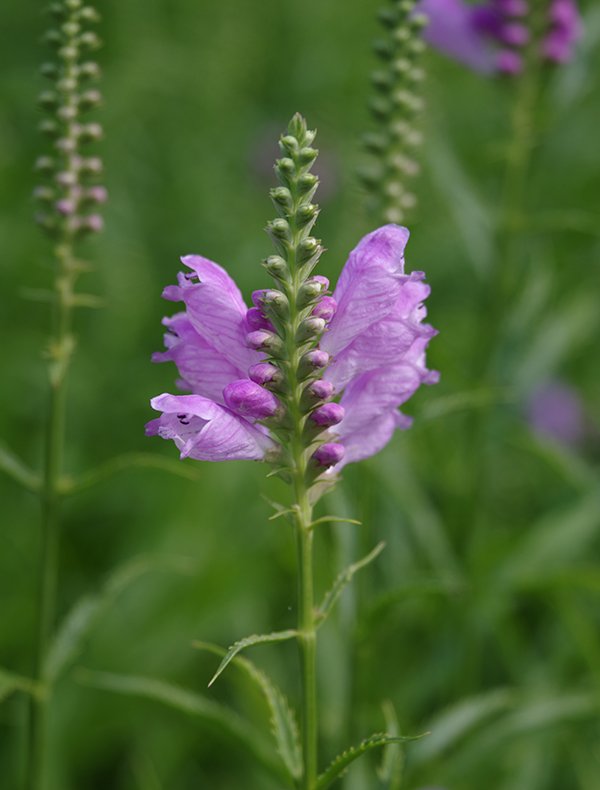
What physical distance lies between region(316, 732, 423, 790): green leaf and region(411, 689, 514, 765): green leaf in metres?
1.06

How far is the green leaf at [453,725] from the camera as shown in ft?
10.6

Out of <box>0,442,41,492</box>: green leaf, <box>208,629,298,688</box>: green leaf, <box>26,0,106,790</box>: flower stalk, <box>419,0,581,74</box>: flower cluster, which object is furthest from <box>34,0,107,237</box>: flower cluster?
<box>419,0,581,74</box>: flower cluster

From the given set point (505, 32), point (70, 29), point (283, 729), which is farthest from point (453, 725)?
point (505, 32)

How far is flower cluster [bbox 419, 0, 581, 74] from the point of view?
425cm

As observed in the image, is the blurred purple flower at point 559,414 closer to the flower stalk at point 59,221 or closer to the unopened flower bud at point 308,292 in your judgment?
the flower stalk at point 59,221

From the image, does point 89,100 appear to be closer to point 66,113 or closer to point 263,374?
point 66,113

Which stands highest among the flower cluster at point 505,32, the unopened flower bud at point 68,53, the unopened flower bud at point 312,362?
the flower cluster at point 505,32

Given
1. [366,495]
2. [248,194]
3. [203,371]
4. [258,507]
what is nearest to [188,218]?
[248,194]

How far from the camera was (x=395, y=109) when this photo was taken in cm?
329

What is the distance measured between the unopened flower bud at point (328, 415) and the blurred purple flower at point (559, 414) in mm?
5465

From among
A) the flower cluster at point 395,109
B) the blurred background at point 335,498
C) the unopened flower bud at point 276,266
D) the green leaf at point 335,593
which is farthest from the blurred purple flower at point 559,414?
the unopened flower bud at point 276,266

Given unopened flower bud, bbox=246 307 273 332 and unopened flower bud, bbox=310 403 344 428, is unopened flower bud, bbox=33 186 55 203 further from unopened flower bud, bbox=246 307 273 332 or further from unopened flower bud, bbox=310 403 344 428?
unopened flower bud, bbox=310 403 344 428

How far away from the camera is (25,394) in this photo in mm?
6203

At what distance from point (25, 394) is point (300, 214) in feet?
14.6
